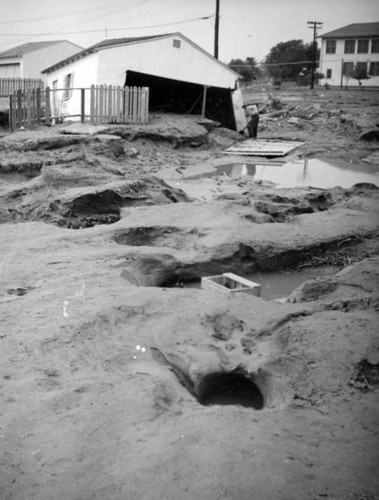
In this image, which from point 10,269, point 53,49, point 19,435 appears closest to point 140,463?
point 19,435

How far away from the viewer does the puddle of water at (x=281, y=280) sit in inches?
258

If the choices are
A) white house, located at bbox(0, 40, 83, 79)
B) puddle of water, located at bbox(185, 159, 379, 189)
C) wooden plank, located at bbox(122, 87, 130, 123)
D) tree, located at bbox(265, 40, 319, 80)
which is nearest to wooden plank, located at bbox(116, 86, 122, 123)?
wooden plank, located at bbox(122, 87, 130, 123)

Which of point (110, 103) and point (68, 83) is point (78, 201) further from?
point (68, 83)

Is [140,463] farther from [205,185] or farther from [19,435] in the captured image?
[205,185]

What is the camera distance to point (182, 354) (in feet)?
13.6

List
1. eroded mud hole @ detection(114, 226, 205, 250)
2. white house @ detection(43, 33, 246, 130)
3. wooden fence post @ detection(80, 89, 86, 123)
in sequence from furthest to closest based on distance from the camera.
A: white house @ detection(43, 33, 246, 130) < wooden fence post @ detection(80, 89, 86, 123) < eroded mud hole @ detection(114, 226, 205, 250)

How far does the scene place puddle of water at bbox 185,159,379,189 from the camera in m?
14.2

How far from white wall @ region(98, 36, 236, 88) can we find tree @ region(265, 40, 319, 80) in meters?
13.0

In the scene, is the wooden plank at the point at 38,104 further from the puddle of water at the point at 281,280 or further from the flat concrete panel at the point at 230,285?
the flat concrete panel at the point at 230,285

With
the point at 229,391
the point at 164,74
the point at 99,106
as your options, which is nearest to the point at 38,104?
the point at 99,106

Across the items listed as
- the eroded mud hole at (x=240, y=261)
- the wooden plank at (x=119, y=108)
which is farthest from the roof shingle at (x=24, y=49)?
the eroded mud hole at (x=240, y=261)

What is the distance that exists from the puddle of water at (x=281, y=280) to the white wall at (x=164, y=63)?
1619 centimetres

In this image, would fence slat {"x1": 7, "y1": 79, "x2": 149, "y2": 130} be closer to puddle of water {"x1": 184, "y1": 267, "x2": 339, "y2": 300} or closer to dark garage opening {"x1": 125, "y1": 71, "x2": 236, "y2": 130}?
dark garage opening {"x1": 125, "y1": 71, "x2": 236, "y2": 130}

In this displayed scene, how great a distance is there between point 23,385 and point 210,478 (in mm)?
1443
